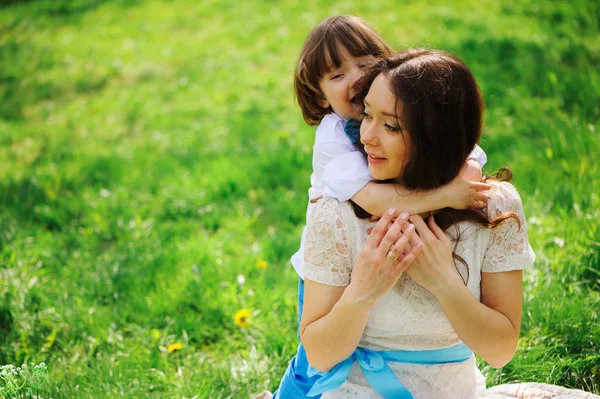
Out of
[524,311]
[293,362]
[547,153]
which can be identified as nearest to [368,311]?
[293,362]

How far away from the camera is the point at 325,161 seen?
216 cm

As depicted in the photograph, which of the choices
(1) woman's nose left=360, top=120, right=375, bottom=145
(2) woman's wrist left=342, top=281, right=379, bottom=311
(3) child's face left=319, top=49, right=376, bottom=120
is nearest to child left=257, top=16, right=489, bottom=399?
(3) child's face left=319, top=49, right=376, bottom=120

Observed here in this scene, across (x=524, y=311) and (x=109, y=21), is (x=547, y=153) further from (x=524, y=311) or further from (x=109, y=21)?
(x=109, y=21)

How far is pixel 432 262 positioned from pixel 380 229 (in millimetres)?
171

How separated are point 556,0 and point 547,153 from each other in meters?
3.50

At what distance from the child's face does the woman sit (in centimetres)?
42

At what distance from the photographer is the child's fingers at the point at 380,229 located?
5.71ft

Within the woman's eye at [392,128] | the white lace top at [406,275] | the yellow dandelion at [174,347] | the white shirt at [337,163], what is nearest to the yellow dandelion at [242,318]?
the yellow dandelion at [174,347]

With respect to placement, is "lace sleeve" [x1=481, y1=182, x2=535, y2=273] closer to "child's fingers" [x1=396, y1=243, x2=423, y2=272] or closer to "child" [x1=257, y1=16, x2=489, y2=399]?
"child" [x1=257, y1=16, x2=489, y2=399]

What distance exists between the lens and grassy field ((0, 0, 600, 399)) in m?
2.83

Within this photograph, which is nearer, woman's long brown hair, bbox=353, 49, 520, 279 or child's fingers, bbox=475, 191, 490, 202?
woman's long brown hair, bbox=353, 49, 520, 279

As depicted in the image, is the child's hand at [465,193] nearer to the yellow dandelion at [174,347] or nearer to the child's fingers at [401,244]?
the child's fingers at [401,244]

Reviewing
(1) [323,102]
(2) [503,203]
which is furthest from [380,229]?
(1) [323,102]

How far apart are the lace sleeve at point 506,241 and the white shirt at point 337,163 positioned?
22cm
